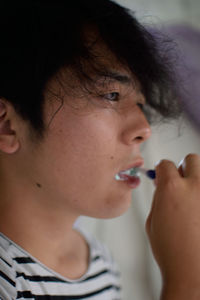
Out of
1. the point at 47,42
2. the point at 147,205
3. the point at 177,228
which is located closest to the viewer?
the point at 177,228

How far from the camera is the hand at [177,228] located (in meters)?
0.63

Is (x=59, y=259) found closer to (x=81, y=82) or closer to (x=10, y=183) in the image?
(x=10, y=183)

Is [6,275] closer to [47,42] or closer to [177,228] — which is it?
[177,228]

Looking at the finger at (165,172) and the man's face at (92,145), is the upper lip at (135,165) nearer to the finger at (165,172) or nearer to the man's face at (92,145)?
the man's face at (92,145)

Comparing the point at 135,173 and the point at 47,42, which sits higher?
the point at 47,42

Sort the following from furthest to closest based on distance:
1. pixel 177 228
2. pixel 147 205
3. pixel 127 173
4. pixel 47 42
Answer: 1. pixel 147 205
2. pixel 127 173
3. pixel 47 42
4. pixel 177 228

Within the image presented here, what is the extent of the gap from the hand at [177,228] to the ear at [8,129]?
35 cm

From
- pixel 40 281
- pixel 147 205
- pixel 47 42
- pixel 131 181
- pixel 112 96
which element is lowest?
pixel 147 205

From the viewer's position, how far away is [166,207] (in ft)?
2.28

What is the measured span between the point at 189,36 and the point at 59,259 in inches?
41.5

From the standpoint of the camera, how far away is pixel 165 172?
734mm

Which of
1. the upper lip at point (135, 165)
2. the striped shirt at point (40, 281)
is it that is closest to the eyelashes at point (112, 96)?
the upper lip at point (135, 165)

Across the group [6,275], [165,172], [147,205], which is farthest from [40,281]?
[147,205]

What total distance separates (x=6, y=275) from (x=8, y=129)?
1.11 feet
